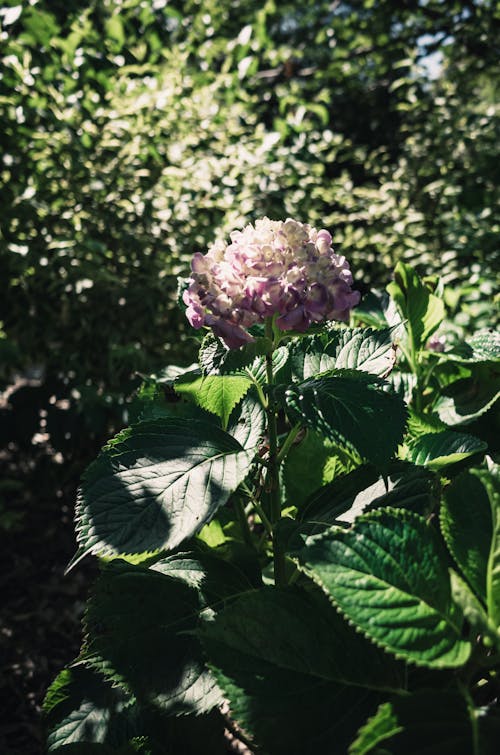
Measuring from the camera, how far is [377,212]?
4.02 metres

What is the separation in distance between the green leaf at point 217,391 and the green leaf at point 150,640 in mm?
332

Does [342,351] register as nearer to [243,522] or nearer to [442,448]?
[442,448]

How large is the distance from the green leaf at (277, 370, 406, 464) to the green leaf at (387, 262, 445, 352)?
54 cm

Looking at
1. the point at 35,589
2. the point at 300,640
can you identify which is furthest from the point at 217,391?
the point at 35,589

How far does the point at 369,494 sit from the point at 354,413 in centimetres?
20

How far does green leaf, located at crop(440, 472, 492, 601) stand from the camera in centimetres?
77

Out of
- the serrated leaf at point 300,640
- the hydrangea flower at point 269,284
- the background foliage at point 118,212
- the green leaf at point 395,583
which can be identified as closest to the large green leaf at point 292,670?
the serrated leaf at point 300,640

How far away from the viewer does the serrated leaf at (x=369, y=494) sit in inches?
38.4

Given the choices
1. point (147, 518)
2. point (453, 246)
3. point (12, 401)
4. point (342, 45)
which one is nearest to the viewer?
point (147, 518)

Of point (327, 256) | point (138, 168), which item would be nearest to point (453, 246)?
point (138, 168)

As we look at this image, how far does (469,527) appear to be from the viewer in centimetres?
78

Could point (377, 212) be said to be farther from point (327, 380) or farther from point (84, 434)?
point (327, 380)

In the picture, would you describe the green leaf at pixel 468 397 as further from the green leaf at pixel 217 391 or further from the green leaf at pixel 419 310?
the green leaf at pixel 217 391

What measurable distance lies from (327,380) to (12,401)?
7.02 feet
